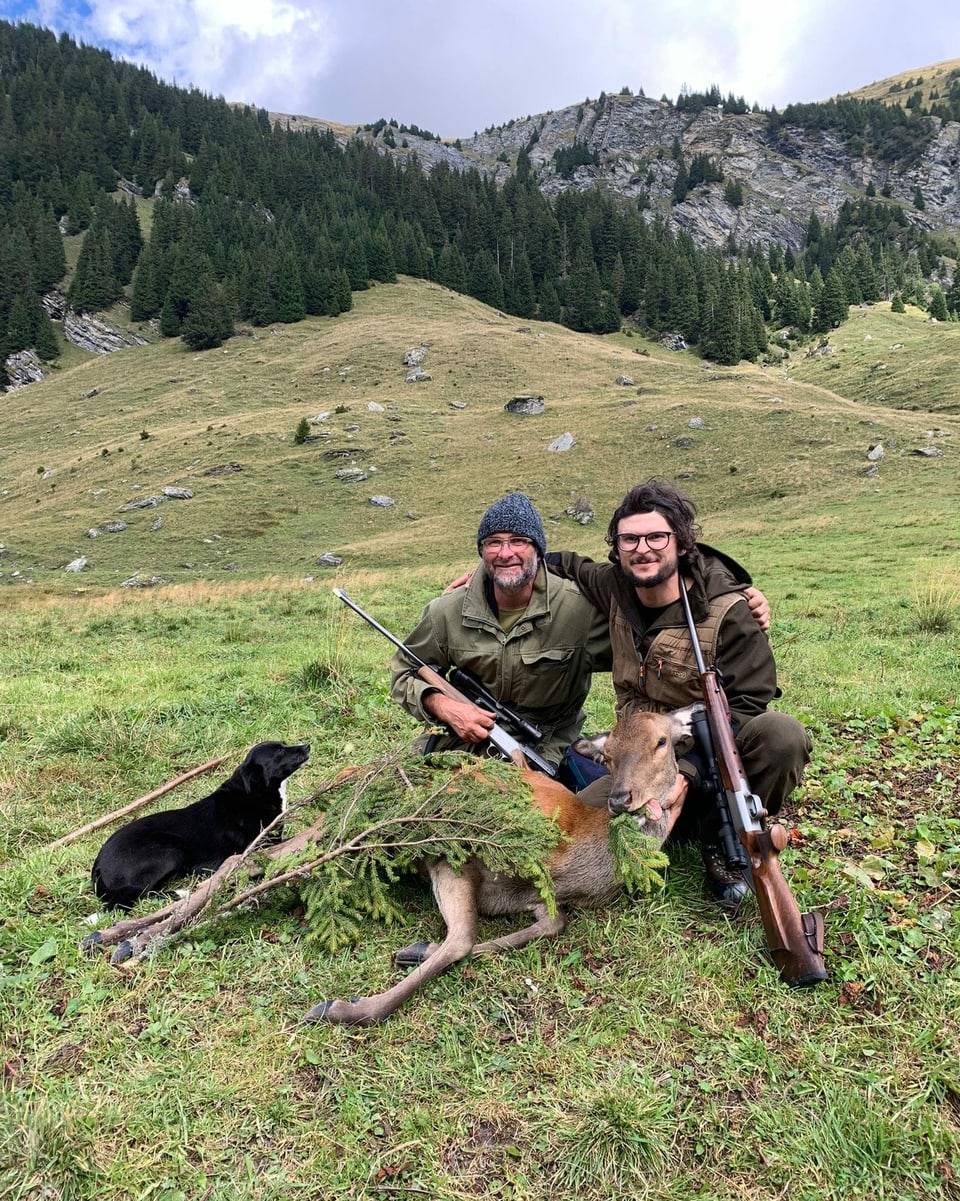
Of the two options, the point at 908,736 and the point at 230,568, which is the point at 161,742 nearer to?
the point at 908,736

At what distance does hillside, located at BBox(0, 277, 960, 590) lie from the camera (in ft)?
→ 115

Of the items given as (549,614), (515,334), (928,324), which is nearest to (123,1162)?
(549,614)

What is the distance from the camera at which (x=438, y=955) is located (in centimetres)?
350

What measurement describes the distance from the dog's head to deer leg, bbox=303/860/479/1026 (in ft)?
5.64

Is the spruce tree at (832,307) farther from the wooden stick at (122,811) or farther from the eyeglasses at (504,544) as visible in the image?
the wooden stick at (122,811)

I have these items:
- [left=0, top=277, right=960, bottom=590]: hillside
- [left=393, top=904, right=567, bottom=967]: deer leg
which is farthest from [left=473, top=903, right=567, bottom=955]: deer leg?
[left=0, top=277, right=960, bottom=590]: hillside

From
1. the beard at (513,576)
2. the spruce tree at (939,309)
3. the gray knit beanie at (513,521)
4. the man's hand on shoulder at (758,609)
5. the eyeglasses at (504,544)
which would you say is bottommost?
the man's hand on shoulder at (758,609)

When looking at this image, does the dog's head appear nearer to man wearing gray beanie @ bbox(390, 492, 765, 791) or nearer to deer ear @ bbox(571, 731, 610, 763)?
man wearing gray beanie @ bbox(390, 492, 765, 791)

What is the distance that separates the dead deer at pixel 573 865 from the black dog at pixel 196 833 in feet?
5.52

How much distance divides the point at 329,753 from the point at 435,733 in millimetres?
2614

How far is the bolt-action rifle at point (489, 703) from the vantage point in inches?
186

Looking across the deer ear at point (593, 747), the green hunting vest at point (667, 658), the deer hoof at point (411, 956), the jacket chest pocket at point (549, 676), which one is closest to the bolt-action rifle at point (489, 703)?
the jacket chest pocket at point (549, 676)

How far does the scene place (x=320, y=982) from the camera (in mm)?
3539

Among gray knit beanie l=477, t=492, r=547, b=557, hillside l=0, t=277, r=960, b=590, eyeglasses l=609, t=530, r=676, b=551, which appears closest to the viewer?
eyeglasses l=609, t=530, r=676, b=551
